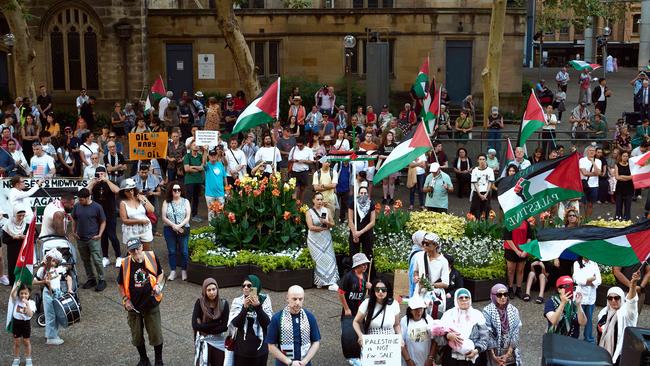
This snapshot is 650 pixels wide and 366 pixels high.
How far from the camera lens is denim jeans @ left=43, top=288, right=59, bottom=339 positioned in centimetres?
1191

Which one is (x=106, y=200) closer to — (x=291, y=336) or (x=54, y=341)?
(x=54, y=341)

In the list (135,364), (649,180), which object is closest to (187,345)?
(135,364)

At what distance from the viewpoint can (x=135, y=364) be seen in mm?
11203

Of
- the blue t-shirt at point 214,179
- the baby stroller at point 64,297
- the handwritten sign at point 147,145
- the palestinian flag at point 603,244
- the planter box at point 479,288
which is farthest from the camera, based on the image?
the handwritten sign at point 147,145

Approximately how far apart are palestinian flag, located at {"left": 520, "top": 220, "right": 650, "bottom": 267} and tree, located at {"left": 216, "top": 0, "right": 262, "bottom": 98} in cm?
1588

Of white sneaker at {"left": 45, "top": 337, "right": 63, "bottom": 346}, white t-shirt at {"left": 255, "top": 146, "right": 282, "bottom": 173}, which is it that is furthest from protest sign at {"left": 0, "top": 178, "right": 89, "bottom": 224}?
white t-shirt at {"left": 255, "top": 146, "right": 282, "bottom": 173}

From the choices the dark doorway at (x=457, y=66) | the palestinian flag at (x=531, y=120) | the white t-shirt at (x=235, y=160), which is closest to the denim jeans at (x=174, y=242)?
the white t-shirt at (x=235, y=160)

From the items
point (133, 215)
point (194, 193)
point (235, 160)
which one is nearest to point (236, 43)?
point (235, 160)

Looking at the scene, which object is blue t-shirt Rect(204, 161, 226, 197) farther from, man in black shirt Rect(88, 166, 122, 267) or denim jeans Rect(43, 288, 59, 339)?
denim jeans Rect(43, 288, 59, 339)

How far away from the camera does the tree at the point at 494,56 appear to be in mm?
25234

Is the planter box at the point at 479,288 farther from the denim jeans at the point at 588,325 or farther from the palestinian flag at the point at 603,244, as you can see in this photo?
the palestinian flag at the point at 603,244

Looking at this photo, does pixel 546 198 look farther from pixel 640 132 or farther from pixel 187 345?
pixel 640 132

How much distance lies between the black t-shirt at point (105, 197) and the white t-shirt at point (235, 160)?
11.8ft

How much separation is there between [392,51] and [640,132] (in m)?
11.4
